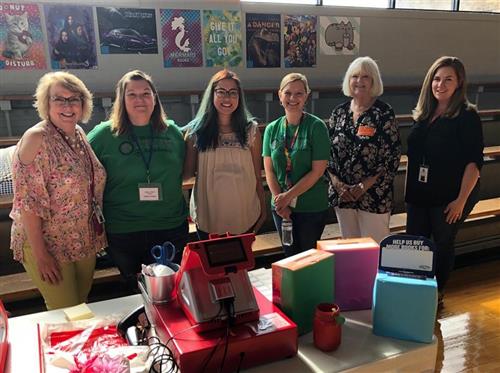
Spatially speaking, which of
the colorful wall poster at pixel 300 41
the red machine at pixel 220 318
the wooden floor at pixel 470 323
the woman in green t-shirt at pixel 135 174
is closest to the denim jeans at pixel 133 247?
the woman in green t-shirt at pixel 135 174

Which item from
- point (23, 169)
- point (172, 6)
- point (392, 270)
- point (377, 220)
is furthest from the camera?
point (172, 6)

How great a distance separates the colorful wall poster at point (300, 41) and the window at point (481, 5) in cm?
225

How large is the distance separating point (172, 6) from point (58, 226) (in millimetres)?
2962

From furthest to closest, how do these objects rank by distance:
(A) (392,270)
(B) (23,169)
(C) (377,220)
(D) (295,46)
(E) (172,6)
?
(D) (295,46) → (E) (172,6) → (C) (377,220) → (B) (23,169) → (A) (392,270)

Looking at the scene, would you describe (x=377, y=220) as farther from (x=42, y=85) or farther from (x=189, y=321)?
(x=42, y=85)

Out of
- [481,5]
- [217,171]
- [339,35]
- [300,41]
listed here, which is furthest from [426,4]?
[217,171]

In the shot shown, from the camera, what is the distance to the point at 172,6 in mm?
4016

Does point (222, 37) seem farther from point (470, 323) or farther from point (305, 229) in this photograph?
point (470, 323)

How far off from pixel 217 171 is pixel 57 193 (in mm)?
662

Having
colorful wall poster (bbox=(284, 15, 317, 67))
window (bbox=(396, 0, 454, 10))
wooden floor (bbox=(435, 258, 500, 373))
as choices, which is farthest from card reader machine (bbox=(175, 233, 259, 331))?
window (bbox=(396, 0, 454, 10))

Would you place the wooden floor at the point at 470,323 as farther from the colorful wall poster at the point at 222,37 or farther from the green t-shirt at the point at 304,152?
the colorful wall poster at the point at 222,37

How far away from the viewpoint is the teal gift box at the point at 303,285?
1.20 metres

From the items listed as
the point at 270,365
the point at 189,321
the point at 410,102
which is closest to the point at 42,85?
the point at 189,321

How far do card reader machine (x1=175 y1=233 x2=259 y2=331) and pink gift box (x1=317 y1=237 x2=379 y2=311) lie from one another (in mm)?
326
